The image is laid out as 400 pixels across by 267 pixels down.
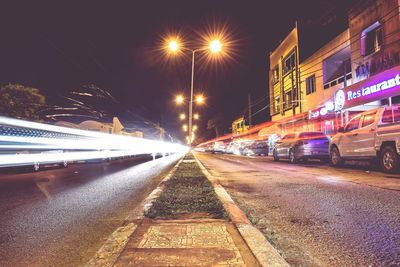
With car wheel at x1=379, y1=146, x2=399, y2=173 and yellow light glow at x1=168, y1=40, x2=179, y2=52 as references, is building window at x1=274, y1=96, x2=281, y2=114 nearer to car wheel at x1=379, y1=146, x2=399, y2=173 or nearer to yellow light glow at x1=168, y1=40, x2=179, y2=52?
yellow light glow at x1=168, y1=40, x2=179, y2=52

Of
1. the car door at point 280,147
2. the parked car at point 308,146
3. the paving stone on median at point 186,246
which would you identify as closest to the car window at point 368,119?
the parked car at point 308,146

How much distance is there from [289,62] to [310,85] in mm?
6729

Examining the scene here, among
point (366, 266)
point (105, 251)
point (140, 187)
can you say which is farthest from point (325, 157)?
point (105, 251)

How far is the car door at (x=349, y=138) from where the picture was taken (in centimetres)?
1095

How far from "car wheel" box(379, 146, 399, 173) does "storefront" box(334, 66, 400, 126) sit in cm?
726

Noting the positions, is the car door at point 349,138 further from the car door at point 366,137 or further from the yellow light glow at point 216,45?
the yellow light glow at point 216,45

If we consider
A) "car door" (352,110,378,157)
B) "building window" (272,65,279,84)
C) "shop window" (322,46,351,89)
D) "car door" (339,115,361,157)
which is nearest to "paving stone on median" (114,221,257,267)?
"car door" (352,110,378,157)

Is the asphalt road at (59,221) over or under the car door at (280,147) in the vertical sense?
under

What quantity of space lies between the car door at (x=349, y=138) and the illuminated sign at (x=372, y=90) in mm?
5641

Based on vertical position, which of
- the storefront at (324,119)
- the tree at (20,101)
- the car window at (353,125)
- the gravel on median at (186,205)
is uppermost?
the tree at (20,101)

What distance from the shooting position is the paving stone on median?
2.47 meters

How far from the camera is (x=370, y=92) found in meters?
17.1

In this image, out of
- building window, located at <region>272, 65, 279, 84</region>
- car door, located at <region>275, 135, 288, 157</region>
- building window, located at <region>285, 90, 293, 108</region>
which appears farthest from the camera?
building window, located at <region>272, 65, 279, 84</region>

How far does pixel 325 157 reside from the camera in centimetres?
1445
